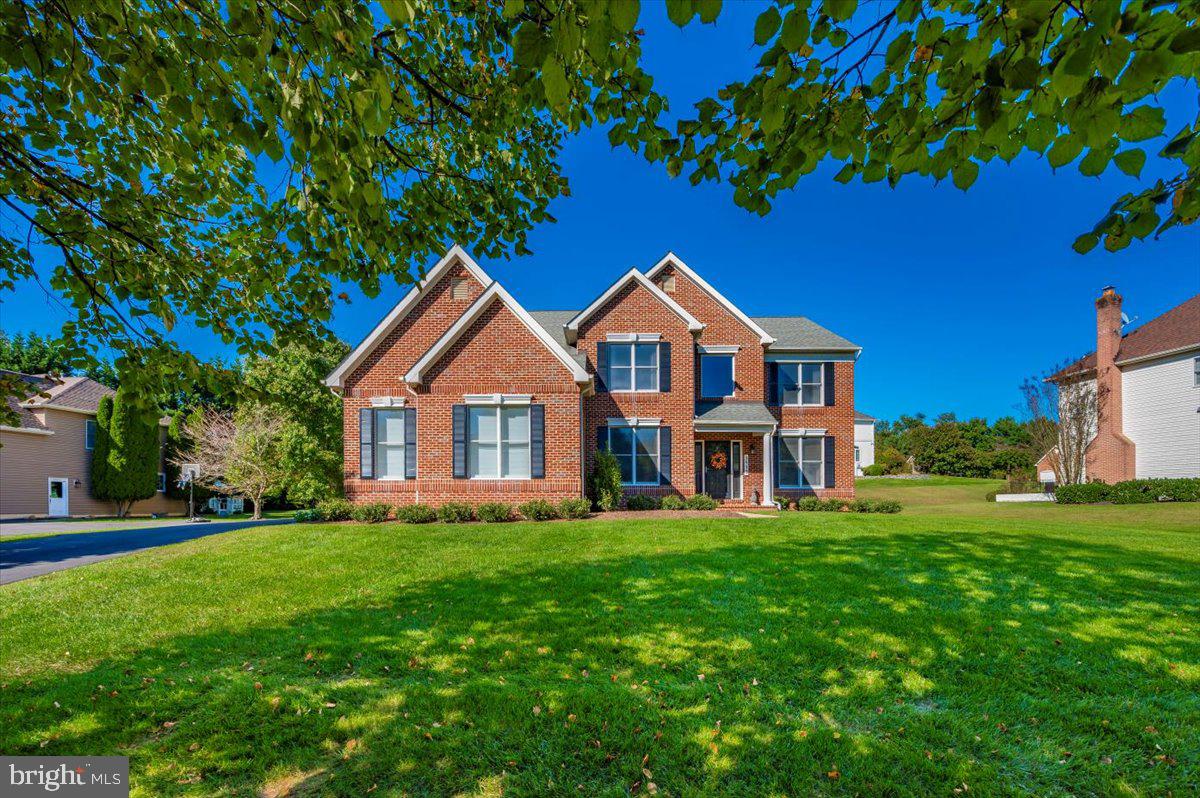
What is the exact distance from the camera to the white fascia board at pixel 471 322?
14219 millimetres

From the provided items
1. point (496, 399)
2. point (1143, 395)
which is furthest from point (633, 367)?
point (1143, 395)

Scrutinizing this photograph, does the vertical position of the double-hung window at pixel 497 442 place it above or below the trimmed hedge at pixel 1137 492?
above

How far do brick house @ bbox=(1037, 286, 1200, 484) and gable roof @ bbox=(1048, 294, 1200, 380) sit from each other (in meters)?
0.03

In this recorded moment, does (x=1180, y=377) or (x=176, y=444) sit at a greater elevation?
(x=1180, y=377)

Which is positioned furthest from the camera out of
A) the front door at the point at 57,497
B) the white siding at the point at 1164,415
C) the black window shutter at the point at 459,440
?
the front door at the point at 57,497

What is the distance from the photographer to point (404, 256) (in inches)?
181

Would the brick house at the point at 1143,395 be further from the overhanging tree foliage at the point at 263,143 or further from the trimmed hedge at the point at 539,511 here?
the overhanging tree foliage at the point at 263,143

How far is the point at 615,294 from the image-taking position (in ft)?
56.6

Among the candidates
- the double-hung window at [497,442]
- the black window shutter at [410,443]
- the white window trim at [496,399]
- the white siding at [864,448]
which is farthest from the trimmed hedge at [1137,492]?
the white siding at [864,448]

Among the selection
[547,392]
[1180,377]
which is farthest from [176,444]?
[1180,377]

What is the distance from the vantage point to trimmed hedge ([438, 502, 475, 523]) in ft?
43.8

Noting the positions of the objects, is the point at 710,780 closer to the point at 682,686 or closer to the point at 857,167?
the point at 682,686

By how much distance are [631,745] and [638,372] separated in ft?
47.1

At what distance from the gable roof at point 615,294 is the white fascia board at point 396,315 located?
329 centimetres
